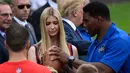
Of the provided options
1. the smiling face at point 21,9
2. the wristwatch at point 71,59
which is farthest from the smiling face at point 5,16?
the wristwatch at point 71,59

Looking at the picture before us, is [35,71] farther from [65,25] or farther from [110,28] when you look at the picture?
[65,25]

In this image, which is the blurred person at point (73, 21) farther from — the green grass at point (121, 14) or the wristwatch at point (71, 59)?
the green grass at point (121, 14)

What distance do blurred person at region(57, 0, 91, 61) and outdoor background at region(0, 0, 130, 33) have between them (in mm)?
17304

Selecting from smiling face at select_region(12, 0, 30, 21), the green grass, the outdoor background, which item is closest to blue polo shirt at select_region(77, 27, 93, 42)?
smiling face at select_region(12, 0, 30, 21)

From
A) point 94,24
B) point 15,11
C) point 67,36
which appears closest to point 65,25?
point 67,36

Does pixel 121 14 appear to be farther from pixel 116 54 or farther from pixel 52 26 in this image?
pixel 116 54

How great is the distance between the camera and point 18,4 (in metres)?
12.0

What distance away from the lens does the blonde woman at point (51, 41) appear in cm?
970

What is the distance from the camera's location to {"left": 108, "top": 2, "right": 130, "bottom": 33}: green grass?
28.8 metres

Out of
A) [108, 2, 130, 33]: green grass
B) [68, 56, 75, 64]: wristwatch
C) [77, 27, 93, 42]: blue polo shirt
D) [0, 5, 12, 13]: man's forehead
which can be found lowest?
[108, 2, 130, 33]: green grass

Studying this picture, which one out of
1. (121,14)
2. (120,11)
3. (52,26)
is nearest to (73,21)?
(52,26)

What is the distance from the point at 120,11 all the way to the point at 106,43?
24487mm

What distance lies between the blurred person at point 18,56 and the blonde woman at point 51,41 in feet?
5.20

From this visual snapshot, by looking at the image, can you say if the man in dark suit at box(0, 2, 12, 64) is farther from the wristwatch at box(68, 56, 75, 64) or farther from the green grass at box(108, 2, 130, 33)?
the green grass at box(108, 2, 130, 33)
